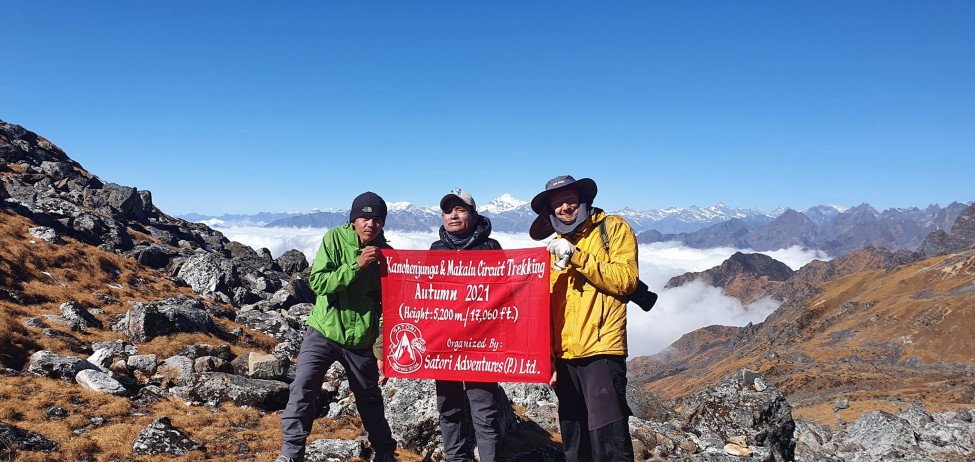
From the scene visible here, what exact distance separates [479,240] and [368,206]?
186 centimetres

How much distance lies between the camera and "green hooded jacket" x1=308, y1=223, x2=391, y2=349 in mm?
7711

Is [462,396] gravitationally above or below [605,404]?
below

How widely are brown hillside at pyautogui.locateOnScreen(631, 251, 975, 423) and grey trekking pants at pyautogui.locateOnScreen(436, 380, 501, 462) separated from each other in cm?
9027

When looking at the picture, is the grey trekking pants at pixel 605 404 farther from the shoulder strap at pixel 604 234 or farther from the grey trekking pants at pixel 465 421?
the shoulder strap at pixel 604 234

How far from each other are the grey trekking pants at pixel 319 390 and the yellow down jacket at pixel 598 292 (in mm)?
3086

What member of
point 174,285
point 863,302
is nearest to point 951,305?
point 863,302

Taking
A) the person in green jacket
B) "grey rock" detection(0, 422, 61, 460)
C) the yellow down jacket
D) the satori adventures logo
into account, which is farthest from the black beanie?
"grey rock" detection(0, 422, 61, 460)

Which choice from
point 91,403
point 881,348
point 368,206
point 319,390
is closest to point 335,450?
point 319,390

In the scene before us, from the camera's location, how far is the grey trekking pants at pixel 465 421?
7.37 metres

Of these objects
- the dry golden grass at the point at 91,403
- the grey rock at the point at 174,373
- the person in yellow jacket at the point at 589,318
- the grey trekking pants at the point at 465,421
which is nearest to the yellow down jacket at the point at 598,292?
the person in yellow jacket at the point at 589,318

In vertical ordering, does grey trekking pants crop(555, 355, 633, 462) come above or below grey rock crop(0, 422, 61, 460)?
above

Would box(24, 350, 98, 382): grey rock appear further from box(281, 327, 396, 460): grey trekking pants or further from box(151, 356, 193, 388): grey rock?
box(281, 327, 396, 460): grey trekking pants

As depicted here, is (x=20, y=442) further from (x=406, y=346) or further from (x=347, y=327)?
(x=406, y=346)

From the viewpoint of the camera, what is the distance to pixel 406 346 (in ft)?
27.7
